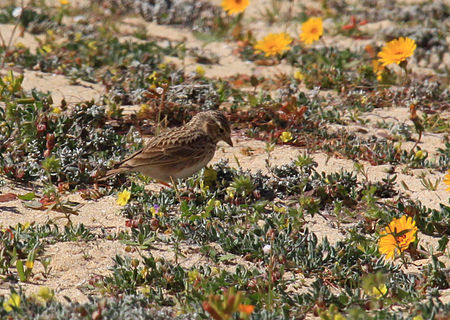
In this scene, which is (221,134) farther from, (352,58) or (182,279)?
(352,58)

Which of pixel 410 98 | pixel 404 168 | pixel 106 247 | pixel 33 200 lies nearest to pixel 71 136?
pixel 33 200

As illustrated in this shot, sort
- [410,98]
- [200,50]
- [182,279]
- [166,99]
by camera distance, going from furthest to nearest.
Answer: [200,50] → [410,98] → [166,99] → [182,279]

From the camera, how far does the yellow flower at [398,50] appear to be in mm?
8211

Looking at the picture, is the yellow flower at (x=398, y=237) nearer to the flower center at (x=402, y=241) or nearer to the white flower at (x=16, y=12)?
the flower center at (x=402, y=241)

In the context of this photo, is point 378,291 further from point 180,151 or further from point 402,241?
point 180,151

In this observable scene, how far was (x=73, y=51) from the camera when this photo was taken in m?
9.95

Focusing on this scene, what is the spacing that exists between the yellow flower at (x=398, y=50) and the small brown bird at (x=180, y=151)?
2215 millimetres

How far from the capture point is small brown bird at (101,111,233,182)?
22.6 feet

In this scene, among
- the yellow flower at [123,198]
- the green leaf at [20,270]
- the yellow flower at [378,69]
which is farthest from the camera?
the yellow flower at [378,69]

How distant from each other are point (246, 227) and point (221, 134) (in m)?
1.54

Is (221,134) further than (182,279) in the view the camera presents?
Yes

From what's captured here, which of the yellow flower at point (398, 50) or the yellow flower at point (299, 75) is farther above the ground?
the yellow flower at point (398, 50)

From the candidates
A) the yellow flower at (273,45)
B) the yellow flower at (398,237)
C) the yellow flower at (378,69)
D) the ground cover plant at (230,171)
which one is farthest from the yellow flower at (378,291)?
the yellow flower at (273,45)

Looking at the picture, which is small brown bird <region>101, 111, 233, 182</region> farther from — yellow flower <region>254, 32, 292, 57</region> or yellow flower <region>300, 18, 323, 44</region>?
yellow flower <region>300, 18, 323, 44</region>
